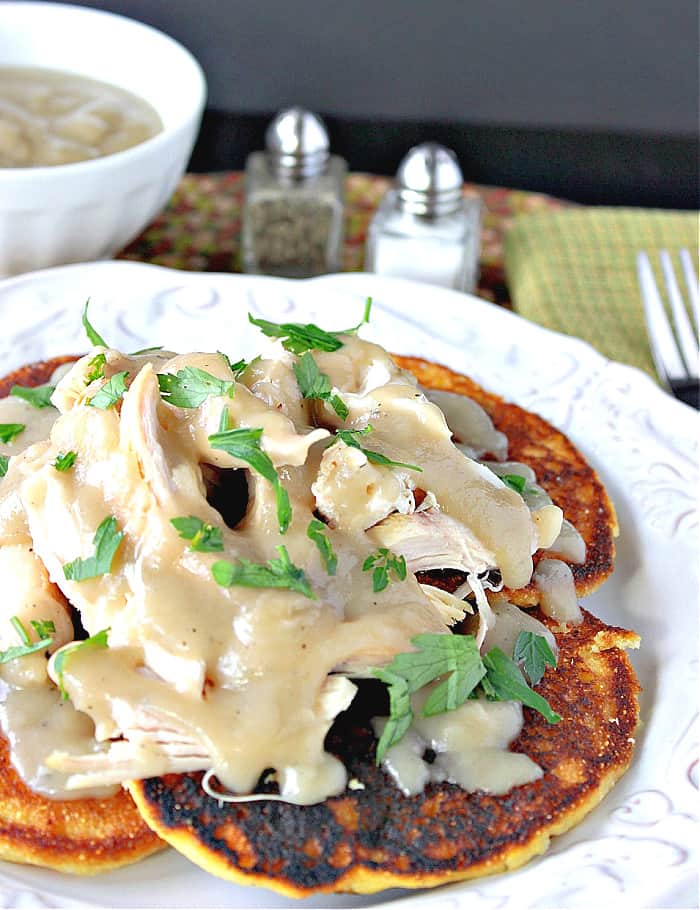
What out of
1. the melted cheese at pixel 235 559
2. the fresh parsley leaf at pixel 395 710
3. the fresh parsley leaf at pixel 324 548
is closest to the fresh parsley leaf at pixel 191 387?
the melted cheese at pixel 235 559

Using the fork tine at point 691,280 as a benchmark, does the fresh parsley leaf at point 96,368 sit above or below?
above

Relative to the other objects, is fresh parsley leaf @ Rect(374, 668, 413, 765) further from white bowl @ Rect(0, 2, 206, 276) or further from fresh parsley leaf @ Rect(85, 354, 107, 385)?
white bowl @ Rect(0, 2, 206, 276)

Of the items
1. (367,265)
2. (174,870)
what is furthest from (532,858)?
(367,265)

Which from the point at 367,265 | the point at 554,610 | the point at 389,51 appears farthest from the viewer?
the point at 389,51

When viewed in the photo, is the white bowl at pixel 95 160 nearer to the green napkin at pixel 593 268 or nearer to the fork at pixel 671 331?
the green napkin at pixel 593 268

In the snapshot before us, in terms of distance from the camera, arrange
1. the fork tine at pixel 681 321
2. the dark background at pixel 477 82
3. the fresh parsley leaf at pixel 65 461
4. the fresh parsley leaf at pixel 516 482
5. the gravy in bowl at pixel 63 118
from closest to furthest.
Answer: the fresh parsley leaf at pixel 65 461, the fresh parsley leaf at pixel 516 482, the fork tine at pixel 681 321, the gravy in bowl at pixel 63 118, the dark background at pixel 477 82

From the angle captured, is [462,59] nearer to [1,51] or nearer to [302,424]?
[1,51]

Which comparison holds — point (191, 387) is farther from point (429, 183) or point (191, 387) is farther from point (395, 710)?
point (429, 183)

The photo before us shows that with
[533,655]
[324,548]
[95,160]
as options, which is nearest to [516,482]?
[533,655]
